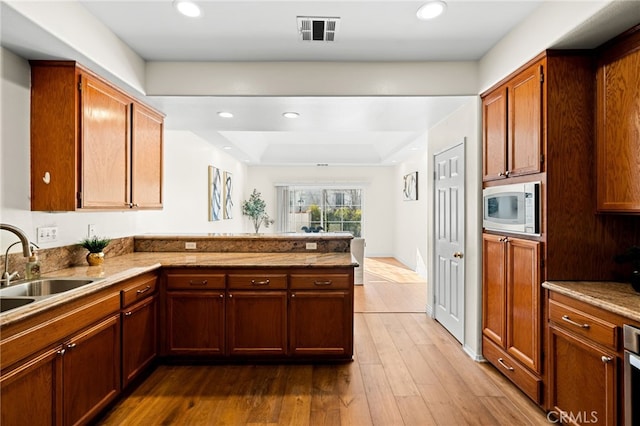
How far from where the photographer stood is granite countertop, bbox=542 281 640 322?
161 cm

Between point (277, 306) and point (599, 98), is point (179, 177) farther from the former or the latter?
point (599, 98)

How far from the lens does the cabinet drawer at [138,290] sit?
7.68ft

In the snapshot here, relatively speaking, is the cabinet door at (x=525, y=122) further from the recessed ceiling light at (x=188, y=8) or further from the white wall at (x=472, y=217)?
the recessed ceiling light at (x=188, y=8)

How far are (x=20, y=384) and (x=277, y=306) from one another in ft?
5.37

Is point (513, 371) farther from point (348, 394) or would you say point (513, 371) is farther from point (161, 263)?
point (161, 263)

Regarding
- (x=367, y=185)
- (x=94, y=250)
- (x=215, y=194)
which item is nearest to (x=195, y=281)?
(x=94, y=250)

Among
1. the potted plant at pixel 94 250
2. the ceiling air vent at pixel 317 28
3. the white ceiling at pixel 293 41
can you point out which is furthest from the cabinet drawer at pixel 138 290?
the ceiling air vent at pixel 317 28

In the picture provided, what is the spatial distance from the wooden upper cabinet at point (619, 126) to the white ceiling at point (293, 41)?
27cm

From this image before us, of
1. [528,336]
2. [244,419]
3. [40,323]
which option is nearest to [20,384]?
[40,323]

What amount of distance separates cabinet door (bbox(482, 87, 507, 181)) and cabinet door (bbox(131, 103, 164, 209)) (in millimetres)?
2987

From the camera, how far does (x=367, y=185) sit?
925 centimetres

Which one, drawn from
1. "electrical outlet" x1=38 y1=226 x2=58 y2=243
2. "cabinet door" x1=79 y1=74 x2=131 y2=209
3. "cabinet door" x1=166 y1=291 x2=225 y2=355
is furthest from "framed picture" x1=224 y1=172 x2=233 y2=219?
"electrical outlet" x1=38 y1=226 x2=58 y2=243

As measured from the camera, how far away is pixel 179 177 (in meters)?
4.55

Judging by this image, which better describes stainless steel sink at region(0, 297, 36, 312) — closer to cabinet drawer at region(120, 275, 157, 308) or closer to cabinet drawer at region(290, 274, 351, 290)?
cabinet drawer at region(120, 275, 157, 308)
